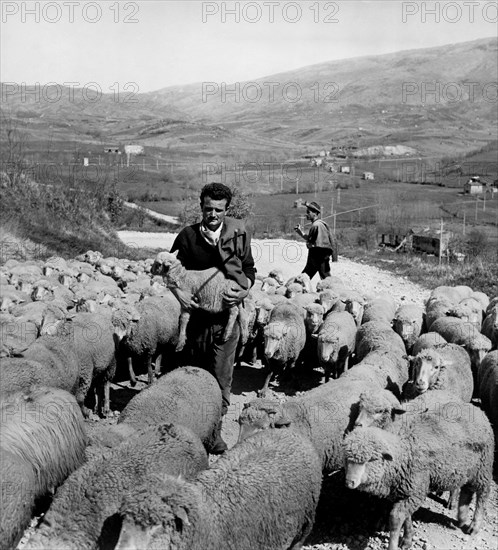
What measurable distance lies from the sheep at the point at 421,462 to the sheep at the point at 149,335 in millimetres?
4344

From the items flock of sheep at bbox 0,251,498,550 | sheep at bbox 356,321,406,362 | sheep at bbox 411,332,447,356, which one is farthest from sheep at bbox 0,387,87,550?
sheep at bbox 411,332,447,356

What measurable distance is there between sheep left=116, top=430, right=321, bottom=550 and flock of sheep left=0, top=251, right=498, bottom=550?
11 mm

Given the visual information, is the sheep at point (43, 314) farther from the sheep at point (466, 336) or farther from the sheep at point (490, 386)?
the sheep at point (466, 336)

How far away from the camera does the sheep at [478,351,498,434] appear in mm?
7453

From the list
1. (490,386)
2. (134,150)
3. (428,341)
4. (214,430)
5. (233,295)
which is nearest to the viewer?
(233,295)

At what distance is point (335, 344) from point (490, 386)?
7.48 feet

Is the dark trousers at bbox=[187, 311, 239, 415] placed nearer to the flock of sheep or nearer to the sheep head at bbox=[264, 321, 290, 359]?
the flock of sheep

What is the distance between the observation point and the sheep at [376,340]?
882cm

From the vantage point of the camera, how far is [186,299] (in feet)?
20.0

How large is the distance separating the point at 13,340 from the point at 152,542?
14.7 ft

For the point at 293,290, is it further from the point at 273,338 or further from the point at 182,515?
the point at 182,515

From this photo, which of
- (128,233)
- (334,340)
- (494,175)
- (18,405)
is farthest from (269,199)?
(18,405)

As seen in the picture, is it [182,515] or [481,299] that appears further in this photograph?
[481,299]

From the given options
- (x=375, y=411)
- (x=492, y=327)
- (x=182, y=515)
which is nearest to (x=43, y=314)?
(x=375, y=411)
